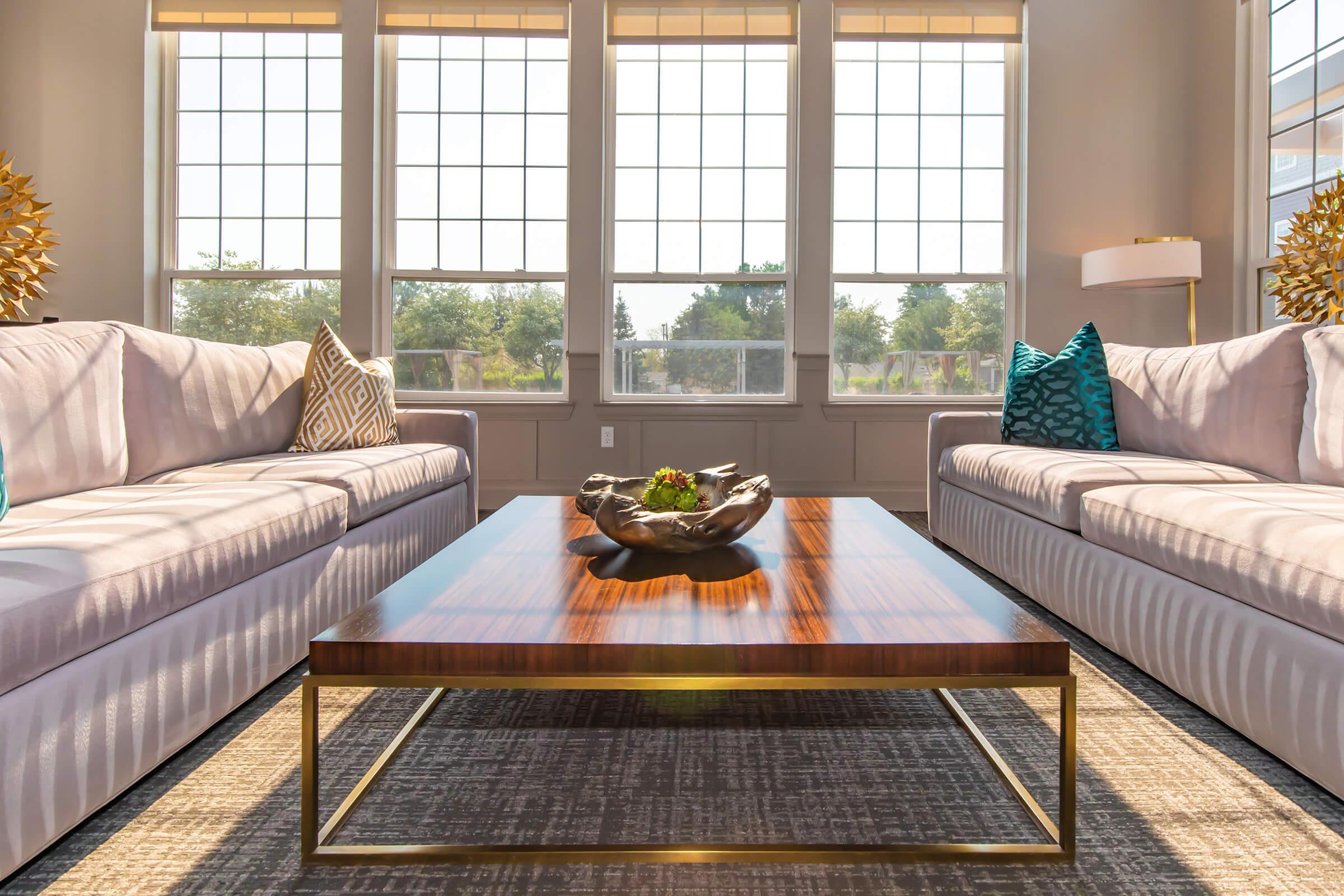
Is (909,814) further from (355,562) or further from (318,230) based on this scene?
(318,230)

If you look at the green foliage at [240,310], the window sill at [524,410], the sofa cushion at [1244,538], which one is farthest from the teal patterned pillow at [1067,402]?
the green foliage at [240,310]

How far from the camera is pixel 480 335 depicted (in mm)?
4359

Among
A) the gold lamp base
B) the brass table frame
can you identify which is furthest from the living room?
the gold lamp base

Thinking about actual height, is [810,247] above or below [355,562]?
above

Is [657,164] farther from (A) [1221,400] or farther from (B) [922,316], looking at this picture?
(A) [1221,400]

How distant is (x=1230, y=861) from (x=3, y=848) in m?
1.69

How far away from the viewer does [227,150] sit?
4.30 m

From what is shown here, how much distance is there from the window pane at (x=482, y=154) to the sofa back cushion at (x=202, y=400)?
1.63 m

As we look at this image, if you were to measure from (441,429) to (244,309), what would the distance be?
2.03 meters

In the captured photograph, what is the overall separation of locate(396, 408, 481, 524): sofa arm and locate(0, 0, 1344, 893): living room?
0.02 meters

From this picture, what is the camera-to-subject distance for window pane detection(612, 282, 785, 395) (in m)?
4.35

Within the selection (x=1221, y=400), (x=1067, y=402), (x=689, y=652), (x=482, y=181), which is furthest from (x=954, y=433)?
(x=482, y=181)

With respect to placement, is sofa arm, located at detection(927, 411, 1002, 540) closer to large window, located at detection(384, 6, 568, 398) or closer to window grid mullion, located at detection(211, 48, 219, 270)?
large window, located at detection(384, 6, 568, 398)

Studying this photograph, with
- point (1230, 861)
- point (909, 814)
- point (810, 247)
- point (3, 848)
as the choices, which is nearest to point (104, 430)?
point (3, 848)
